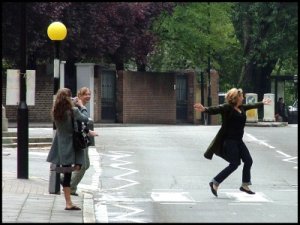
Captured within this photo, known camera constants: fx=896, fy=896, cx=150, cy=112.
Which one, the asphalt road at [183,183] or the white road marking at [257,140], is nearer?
the asphalt road at [183,183]

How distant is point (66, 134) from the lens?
1235cm

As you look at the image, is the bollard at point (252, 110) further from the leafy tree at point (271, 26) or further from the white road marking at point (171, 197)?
the white road marking at point (171, 197)

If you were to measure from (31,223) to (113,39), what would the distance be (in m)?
28.8

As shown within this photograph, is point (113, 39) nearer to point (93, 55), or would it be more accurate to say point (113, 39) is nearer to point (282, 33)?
point (93, 55)

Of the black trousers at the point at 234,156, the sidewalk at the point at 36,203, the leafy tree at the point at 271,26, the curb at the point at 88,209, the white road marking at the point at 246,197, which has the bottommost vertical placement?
the white road marking at the point at 246,197

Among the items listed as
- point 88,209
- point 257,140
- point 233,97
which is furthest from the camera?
point 257,140

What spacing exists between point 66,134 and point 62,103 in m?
0.47

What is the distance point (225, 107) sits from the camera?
558 inches

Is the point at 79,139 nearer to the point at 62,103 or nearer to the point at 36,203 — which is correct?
the point at 62,103

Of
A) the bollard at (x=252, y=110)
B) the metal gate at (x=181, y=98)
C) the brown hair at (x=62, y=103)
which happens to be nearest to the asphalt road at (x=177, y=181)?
the brown hair at (x=62, y=103)

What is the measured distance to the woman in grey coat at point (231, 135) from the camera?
14180mm

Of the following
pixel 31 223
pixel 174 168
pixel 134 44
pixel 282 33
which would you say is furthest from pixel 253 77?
pixel 31 223

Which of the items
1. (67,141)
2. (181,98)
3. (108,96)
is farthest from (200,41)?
(67,141)

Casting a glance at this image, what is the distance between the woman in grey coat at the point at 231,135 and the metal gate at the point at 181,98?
1294 inches
